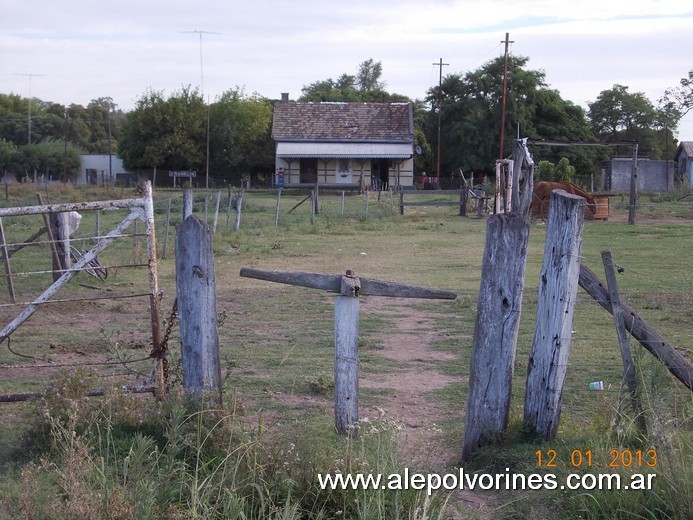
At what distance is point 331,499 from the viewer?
4.73 metres

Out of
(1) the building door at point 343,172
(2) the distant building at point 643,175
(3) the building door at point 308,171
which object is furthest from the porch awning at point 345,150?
(2) the distant building at point 643,175

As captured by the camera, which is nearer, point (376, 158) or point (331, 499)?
point (331, 499)

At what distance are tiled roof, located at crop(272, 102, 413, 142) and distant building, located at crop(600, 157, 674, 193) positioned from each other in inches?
574

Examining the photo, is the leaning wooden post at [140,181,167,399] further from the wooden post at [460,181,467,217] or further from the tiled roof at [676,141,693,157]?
the tiled roof at [676,141,693,157]

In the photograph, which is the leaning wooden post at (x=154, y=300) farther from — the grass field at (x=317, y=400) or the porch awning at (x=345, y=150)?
the porch awning at (x=345, y=150)

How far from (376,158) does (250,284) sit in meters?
46.8

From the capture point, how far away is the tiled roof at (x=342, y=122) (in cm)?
6194

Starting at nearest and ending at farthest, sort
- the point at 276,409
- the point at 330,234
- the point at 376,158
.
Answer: the point at 276,409
the point at 330,234
the point at 376,158

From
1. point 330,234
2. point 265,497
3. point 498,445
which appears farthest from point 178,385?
point 330,234

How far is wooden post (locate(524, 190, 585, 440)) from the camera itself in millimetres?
5516

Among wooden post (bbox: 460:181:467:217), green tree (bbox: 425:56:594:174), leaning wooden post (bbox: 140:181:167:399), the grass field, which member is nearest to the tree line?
green tree (bbox: 425:56:594:174)

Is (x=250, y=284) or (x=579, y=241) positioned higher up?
(x=579, y=241)

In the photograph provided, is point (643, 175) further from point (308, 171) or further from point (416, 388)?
point (416, 388)

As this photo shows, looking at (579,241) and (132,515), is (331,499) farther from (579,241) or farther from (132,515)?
(579,241)
